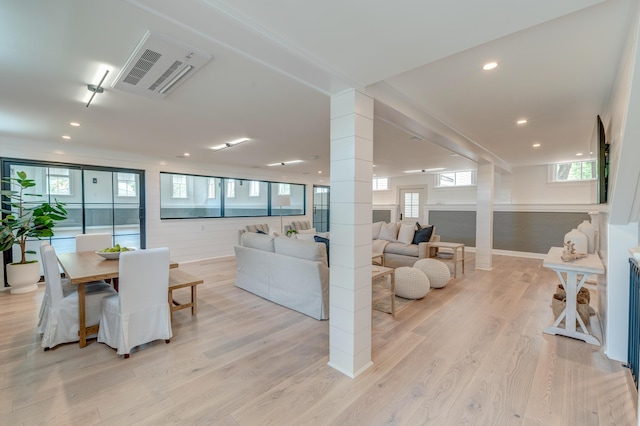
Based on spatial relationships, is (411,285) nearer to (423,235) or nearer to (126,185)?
(423,235)

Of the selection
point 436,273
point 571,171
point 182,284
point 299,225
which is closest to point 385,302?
point 436,273

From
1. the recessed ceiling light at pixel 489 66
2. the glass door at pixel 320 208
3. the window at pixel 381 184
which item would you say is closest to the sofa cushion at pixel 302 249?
the recessed ceiling light at pixel 489 66

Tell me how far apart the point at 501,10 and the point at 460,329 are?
2.83 m

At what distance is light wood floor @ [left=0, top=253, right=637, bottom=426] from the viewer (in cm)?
174

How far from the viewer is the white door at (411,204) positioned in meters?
9.60

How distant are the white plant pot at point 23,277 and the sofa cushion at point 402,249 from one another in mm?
6025

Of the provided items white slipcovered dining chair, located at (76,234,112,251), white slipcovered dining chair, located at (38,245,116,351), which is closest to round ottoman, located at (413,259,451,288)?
white slipcovered dining chair, located at (38,245,116,351)

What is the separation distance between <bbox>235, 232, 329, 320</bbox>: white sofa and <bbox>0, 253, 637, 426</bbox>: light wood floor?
25 centimetres

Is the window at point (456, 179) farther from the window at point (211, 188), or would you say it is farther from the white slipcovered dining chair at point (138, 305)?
the white slipcovered dining chair at point (138, 305)

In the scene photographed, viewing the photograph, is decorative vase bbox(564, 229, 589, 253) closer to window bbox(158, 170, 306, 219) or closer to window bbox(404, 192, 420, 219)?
window bbox(158, 170, 306, 219)

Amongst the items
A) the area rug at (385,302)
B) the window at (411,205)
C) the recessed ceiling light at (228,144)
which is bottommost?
the area rug at (385,302)

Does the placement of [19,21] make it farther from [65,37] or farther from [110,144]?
[110,144]

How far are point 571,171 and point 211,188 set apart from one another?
30.2 feet

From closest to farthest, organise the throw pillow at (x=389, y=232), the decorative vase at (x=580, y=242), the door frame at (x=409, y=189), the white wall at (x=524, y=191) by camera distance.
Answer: the decorative vase at (x=580, y=242) → the throw pillow at (x=389, y=232) → the white wall at (x=524, y=191) → the door frame at (x=409, y=189)
